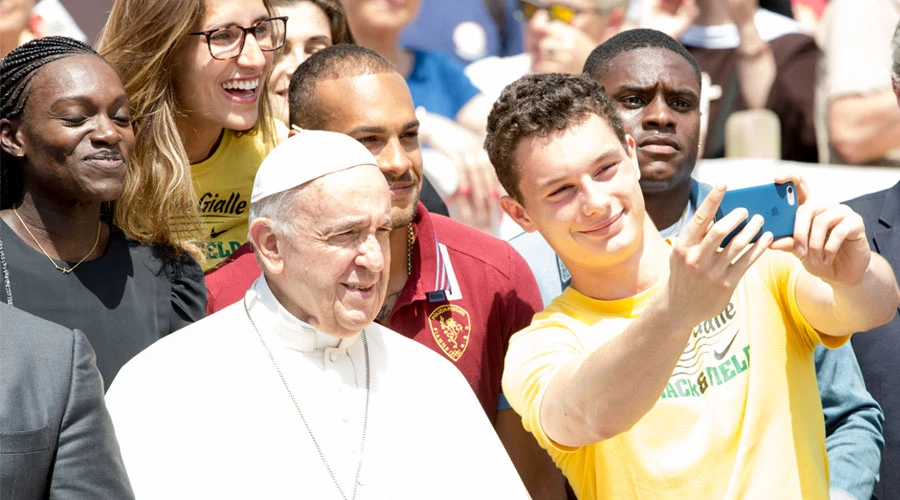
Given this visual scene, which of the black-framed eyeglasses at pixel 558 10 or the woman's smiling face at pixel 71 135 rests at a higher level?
the woman's smiling face at pixel 71 135

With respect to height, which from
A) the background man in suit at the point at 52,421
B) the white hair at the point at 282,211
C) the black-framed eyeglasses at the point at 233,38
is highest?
the black-framed eyeglasses at the point at 233,38

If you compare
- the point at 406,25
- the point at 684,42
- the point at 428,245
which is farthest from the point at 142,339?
the point at 684,42

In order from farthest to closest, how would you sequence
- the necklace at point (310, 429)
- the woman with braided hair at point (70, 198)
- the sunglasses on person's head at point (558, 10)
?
the sunglasses on person's head at point (558, 10)
the woman with braided hair at point (70, 198)
the necklace at point (310, 429)

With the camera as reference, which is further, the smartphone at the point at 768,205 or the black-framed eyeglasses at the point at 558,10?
the black-framed eyeglasses at the point at 558,10

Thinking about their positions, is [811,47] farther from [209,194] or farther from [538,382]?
[538,382]

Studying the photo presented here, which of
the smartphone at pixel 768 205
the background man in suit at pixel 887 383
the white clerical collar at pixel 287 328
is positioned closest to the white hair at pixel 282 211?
the white clerical collar at pixel 287 328

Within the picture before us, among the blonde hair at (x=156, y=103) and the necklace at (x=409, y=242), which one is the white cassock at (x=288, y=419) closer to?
the necklace at (x=409, y=242)

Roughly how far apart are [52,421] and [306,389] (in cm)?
83

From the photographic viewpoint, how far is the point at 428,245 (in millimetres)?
3789

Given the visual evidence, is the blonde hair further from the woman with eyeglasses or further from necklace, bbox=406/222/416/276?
necklace, bbox=406/222/416/276

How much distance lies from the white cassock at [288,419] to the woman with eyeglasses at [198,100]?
2.57 ft

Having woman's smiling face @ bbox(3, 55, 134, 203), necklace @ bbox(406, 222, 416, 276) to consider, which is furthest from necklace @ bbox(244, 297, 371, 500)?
necklace @ bbox(406, 222, 416, 276)

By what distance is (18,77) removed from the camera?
131 inches

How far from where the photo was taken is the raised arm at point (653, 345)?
249cm
